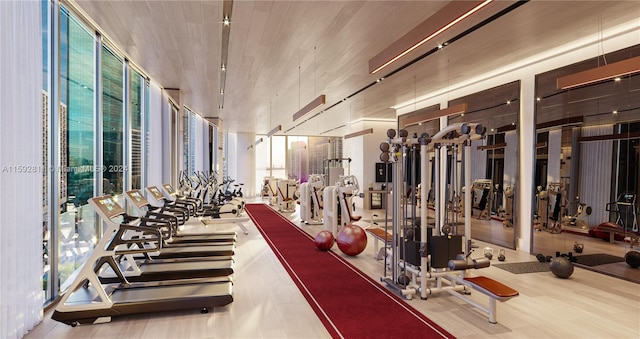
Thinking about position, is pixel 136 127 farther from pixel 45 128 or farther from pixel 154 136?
pixel 45 128

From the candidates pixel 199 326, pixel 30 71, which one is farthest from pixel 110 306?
pixel 30 71

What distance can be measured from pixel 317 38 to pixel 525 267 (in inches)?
175

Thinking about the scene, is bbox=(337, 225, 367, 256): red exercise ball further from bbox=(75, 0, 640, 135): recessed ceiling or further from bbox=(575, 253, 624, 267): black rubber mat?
bbox=(575, 253, 624, 267): black rubber mat

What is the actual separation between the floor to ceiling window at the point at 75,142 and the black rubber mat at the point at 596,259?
668cm

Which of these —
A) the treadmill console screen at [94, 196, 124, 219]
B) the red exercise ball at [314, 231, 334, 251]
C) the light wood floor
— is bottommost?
the light wood floor

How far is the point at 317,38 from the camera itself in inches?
193

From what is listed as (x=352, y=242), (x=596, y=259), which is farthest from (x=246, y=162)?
(x=596, y=259)

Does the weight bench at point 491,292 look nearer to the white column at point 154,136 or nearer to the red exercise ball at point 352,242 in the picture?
the red exercise ball at point 352,242

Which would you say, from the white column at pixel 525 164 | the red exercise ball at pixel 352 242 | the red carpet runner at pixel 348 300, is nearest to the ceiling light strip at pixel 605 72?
the white column at pixel 525 164

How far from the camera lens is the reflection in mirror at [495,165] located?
20.6ft

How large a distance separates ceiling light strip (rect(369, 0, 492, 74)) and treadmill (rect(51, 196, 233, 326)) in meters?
2.93

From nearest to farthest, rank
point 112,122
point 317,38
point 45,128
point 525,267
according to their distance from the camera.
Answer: point 45,128 → point 317,38 → point 525,267 → point 112,122

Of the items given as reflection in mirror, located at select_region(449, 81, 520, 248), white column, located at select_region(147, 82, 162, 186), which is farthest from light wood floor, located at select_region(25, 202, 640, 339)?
white column, located at select_region(147, 82, 162, 186)

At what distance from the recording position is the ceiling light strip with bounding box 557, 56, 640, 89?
3.42 m
